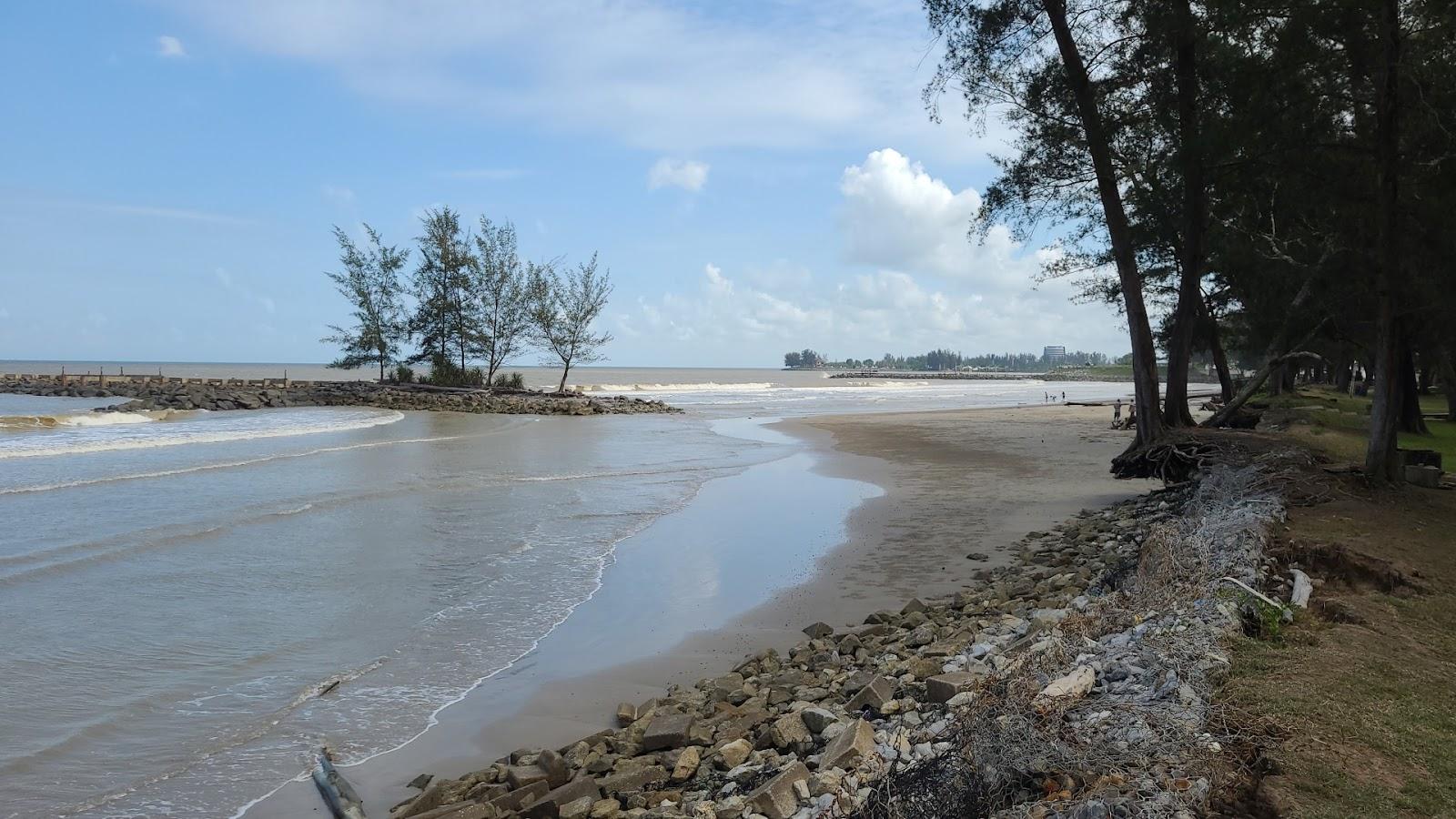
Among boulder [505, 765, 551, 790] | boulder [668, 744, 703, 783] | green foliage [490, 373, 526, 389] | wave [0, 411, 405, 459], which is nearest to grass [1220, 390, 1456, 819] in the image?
boulder [668, 744, 703, 783]

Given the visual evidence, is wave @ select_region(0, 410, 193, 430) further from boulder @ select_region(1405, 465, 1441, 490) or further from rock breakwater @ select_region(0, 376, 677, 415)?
boulder @ select_region(1405, 465, 1441, 490)

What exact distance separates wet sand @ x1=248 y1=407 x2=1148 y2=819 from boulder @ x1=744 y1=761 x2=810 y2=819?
2.33 meters

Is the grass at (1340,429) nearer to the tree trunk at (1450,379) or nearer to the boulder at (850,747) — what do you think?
the tree trunk at (1450,379)

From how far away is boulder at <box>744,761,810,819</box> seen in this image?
4.33m

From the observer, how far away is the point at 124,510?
15.3 meters

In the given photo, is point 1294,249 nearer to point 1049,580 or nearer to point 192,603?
point 1049,580

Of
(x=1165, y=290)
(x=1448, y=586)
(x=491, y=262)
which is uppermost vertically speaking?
(x=491, y=262)

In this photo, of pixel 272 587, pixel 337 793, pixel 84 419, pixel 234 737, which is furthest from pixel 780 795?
pixel 84 419

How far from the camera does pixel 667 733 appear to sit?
220 inches

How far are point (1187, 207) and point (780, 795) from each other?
14.5m

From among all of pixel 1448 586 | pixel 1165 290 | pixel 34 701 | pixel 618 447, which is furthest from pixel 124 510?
pixel 1165 290

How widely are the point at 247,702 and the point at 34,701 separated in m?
1.60

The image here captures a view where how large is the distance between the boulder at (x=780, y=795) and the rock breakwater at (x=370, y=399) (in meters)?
41.9

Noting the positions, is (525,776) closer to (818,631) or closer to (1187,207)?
(818,631)
